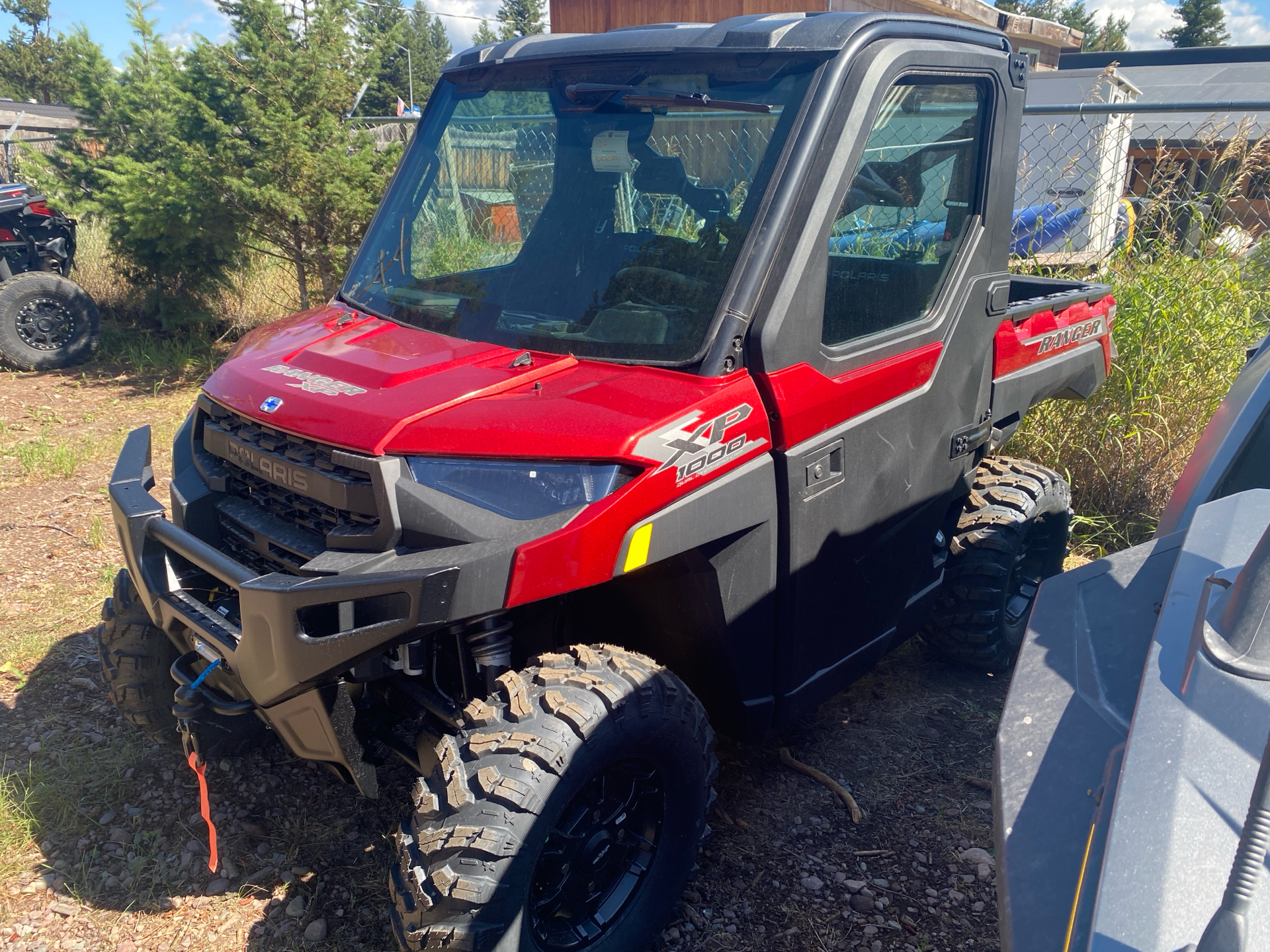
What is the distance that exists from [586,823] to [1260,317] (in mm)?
4456

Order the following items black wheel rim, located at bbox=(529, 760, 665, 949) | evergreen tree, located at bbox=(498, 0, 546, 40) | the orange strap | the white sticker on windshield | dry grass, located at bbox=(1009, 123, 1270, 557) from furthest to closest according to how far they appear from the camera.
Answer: evergreen tree, located at bbox=(498, 0, 546, 40) → dry grass, located at bbox=(1009, 123, 1270, 557) → the white sticker on windshield → the orange strap → black wheel rim, located at bbox=(529, 760, 665, 949)

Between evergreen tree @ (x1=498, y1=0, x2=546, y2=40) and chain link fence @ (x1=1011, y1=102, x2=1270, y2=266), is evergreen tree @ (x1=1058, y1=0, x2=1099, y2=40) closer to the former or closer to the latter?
evergreen tree @ (x1=498, y1=0, x2=546, y2=40)

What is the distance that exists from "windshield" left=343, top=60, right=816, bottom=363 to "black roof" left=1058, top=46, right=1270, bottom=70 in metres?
24.1

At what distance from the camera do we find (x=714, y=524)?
2.14m

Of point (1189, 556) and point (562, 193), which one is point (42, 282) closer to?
point (562, 193)

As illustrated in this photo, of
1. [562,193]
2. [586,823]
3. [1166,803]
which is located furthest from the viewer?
[562,193]

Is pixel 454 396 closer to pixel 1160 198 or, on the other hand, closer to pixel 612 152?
pixel 612 152

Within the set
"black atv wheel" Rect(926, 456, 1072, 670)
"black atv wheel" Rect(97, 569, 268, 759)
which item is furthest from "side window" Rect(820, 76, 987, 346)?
"black atv wheel" Rect(97, 569, 268, 759)

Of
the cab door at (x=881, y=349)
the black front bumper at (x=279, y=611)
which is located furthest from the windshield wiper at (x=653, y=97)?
the black front bumper at (x=279, y=611)

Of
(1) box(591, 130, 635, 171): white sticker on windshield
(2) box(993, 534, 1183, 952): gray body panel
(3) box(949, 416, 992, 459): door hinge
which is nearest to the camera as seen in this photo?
(2) box(993, 534, 1183, 952): gray body panel

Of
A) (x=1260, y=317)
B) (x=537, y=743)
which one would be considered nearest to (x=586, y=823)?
(x=537, y=743)

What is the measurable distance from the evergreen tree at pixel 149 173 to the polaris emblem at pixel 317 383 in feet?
16.2

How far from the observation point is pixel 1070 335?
3.60 metres

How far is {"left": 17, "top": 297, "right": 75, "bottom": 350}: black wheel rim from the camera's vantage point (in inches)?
308
